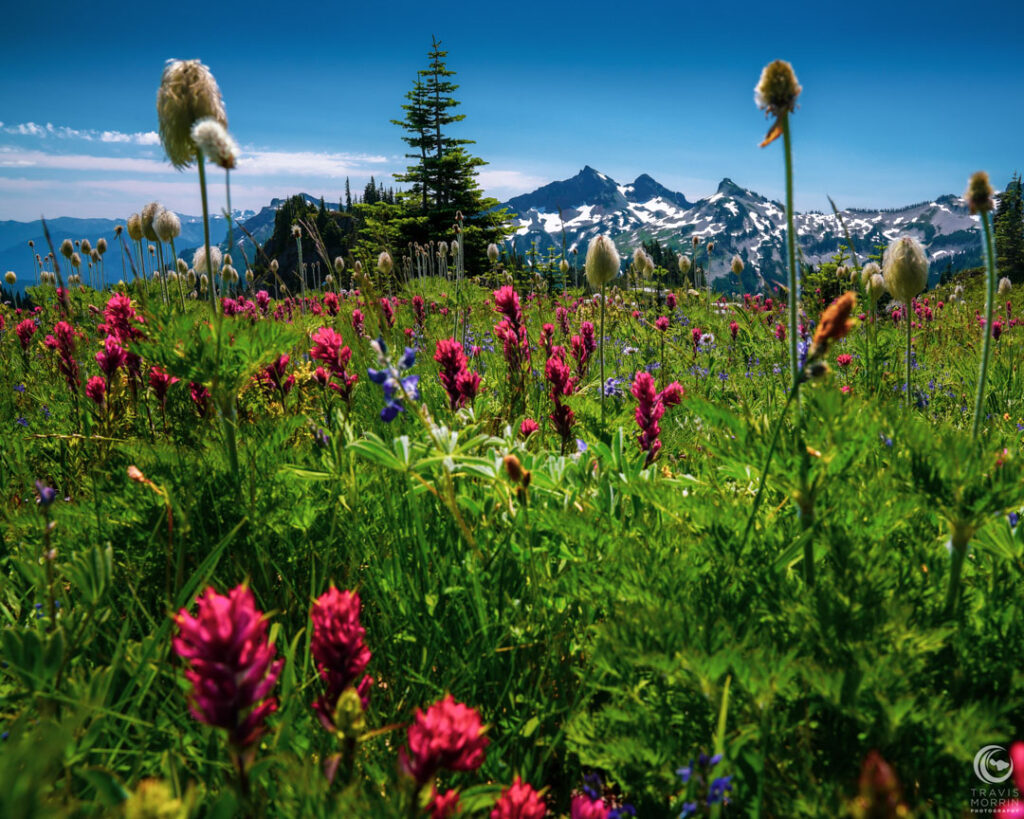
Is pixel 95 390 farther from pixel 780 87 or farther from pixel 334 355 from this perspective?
pixel 780 87

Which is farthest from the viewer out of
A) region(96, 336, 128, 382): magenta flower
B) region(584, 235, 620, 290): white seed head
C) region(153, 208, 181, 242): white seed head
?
region(153, 208, 181, 242): white seed head

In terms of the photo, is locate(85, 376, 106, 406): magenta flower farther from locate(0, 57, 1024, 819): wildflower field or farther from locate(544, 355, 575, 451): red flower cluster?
locate(544, 355, 575, 451): red flower cluster

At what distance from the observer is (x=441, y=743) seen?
32.3 inches

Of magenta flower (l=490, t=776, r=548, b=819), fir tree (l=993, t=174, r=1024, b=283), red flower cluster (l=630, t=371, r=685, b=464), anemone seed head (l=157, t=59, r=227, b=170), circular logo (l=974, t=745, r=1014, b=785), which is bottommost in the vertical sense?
circular logo (l=974, t=745, r=1014, b=785)

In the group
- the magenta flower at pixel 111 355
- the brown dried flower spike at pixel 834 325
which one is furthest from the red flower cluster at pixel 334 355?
the brown dried flower spike at pixel 834 325

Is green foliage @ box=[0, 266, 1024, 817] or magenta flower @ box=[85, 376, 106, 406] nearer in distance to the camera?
green foliage @ box=[0, 266, 1024, 817]

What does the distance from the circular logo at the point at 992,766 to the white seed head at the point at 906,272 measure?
5.46 feet

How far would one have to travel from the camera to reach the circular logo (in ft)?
3.27

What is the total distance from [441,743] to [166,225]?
11.2ft

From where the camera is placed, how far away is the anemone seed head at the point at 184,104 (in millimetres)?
1771

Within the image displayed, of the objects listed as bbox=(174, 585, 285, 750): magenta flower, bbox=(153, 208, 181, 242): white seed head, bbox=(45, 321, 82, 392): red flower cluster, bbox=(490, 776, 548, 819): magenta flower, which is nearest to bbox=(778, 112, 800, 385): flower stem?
bbox=(490, 776, 548, 819): magenta flower

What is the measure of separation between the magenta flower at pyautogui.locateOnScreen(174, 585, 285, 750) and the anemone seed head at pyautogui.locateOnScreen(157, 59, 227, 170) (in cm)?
155

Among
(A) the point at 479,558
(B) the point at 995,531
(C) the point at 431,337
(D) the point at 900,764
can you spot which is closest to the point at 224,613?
(A) the point at 479,558

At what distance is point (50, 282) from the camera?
9.35 metres
